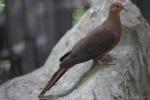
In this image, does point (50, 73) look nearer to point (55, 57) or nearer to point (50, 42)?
point (55, 57)

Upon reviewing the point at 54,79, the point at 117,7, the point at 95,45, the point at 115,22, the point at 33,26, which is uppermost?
the point at 117,7

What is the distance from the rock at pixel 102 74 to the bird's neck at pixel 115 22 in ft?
0.74

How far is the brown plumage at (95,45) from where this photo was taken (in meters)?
4.32

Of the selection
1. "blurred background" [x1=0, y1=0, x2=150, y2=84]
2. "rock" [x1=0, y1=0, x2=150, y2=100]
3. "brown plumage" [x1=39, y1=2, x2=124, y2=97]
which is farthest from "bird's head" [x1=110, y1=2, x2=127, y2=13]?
"blurred background" [x1=0, y1=0, x2=150, y2=84]

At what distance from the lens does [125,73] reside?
14.2 ft

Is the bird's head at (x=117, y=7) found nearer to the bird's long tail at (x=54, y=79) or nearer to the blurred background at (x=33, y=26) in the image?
the bird's long tail at (x=54, y=79)

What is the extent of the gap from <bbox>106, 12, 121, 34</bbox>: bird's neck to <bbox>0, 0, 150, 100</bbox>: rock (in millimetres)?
226

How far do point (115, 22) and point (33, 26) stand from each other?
219 cm

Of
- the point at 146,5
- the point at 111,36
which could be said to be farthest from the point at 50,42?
the point at 111,36

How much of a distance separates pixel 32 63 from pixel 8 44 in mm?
534

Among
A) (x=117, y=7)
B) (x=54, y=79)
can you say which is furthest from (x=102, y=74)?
(x=117, y=7)

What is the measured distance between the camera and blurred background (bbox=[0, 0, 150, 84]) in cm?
618

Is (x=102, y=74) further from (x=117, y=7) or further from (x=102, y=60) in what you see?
(x=117, y=7)

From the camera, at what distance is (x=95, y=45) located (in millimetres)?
4391
